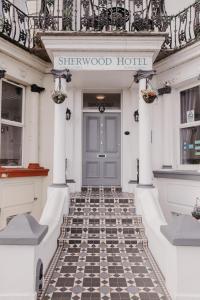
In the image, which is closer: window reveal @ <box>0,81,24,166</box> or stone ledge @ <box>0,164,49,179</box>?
stone ledge @ <box>0,164,49,179</box>

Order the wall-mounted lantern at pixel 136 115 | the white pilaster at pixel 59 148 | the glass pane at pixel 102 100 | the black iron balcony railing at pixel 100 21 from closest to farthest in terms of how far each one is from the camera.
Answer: the white pilaster at pixel 59 148 → the black iron balcony railing at pixel 100 21 → the wall-mounted lantern at pixel 136 115 → the glass pane at pixel 102 100

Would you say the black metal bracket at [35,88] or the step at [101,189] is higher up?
the black metal bracket at [35,88]

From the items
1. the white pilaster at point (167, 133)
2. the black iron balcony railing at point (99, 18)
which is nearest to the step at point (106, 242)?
the white pilaster at point (167, 133)

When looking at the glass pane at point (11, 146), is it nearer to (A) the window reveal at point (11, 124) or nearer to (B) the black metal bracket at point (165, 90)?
(A) the window reveal at point (11, 124)

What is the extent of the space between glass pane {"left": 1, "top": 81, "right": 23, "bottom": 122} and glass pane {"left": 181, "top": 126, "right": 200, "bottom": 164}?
4.01m

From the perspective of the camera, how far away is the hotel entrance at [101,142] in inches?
272

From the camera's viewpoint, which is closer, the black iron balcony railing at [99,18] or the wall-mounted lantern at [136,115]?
the black iron balcony railing at [99,18]

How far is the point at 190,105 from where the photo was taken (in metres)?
6.19

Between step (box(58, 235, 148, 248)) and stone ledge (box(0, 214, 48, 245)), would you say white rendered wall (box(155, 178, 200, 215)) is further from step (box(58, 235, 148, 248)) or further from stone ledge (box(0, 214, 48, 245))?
stone ledge (box(0, 214, 48, 245))

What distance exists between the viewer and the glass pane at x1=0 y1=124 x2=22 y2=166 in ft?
19.6

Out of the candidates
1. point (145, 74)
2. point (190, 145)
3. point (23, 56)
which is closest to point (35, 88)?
point (23, 56)

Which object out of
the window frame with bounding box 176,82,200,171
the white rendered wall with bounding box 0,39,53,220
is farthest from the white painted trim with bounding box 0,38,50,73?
the window frame with bounding box 176,82,200,171

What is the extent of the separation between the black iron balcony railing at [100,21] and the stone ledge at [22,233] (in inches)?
160

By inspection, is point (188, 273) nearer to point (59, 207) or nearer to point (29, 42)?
point (59, 207)
